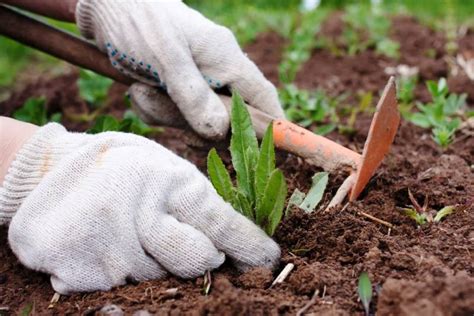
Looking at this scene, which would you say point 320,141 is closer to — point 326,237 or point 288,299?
point 326,237

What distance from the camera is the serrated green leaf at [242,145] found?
1942 millimetres

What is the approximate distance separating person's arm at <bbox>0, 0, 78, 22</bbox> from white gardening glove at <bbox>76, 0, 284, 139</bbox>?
0.49 ft

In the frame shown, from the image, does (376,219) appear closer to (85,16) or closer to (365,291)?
(365,291)

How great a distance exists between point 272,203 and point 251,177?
160 millimetres

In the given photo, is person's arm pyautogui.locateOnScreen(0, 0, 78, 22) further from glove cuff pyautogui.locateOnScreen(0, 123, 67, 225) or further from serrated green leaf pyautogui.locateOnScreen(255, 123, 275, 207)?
serrated green leaf pyautogui.locateOnScreen(255, 123, 275, 207)

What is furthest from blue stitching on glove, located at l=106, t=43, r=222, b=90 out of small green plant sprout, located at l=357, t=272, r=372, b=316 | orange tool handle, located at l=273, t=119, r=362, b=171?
small green plant sprout, located at l=357, t=272, r=372, b=316

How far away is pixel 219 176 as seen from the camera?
1873mm

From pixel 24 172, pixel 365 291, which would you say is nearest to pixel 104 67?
pixel 24 172

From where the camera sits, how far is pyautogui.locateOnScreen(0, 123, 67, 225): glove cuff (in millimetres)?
1826

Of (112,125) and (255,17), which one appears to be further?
(255,17)

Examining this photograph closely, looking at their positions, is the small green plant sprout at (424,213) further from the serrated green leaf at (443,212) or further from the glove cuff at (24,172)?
the glove cuff at (24,172)

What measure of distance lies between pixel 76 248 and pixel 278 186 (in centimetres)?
53

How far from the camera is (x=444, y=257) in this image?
1734 mm

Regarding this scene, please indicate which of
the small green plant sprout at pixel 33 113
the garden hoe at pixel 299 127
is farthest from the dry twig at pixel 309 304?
the small green plant sprout at pixel 33 113
